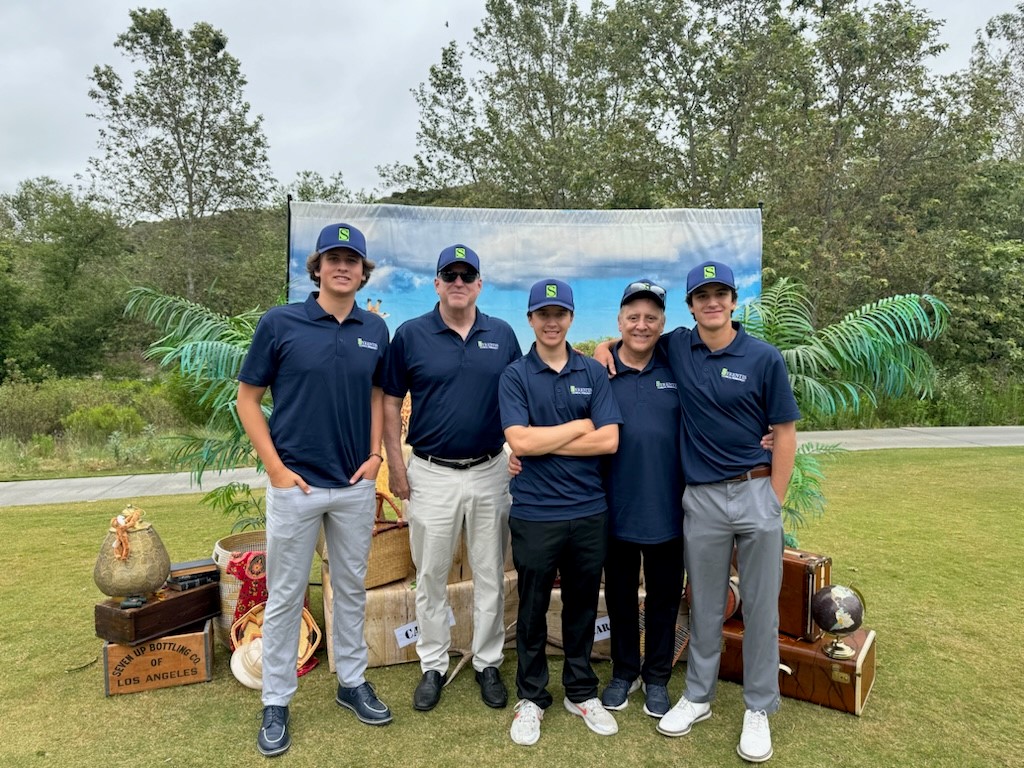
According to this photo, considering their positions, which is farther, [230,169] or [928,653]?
[230,169]

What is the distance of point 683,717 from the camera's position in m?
2.82

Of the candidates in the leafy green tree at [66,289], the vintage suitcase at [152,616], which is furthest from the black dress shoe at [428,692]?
the leafy green tree at [66,289]

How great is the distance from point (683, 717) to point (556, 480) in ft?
3.72

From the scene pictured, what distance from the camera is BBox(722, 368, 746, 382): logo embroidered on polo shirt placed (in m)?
2.62

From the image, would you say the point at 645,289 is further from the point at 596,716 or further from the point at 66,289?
the point at 66,289

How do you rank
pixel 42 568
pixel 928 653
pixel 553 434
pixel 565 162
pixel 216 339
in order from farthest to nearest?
pixel 565 162, pixel 42 568, pixel 216 339, pixel 928 653, pixel 553 434

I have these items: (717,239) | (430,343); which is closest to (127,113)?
(717,239)

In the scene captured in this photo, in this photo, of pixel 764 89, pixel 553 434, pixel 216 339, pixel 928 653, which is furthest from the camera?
pixel 764 89

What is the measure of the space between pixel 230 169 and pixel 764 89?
46.4 feet

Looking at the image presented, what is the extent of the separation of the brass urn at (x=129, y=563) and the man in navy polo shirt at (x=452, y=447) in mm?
1207

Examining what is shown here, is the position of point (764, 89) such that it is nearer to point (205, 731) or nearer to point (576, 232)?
point (576, 232)

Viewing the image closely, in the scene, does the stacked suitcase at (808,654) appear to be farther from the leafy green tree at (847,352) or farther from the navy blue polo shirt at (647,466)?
the leafy green tree at (847,352)

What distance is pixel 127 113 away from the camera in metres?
18.5

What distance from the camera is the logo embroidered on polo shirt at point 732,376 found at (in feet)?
8.59
